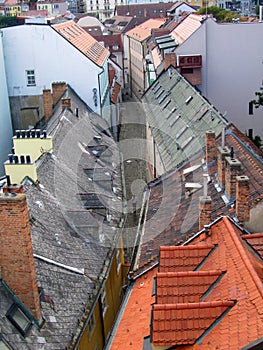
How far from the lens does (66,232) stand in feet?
63.5

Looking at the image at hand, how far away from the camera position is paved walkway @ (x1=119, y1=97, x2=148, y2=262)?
2944 cm

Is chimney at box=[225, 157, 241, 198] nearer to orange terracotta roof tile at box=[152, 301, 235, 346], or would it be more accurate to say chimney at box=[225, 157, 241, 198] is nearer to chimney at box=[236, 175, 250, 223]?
chimney at box=[236, 175, 250, 223]

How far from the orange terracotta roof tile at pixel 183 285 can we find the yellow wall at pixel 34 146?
41.0ft

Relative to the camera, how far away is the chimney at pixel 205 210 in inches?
658

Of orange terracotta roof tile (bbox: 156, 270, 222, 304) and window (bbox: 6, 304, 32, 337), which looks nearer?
orange terracotta roof tile (bbox: 156, 270, 222, 304)

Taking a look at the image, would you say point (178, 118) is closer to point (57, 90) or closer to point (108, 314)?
point (57, 90)

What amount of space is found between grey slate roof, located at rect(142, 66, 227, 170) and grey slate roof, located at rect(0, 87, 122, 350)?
3379 mm

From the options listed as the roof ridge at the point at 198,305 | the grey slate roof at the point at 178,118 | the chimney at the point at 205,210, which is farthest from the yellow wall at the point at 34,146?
the roof ridge at the point at 198,305

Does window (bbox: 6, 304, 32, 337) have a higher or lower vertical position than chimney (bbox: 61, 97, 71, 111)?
lower

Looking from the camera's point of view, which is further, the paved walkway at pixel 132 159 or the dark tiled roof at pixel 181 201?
the paved walkway at pixel 132 159

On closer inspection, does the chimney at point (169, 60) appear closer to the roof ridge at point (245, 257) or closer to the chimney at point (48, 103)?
the chimney at point (48, 103)

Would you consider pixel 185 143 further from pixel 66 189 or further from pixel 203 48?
pixel 203 48

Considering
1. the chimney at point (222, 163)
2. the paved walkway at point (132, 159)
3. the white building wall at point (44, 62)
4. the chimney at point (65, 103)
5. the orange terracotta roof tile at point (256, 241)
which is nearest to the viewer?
the orange terracotta roof tile at point (256, 241)

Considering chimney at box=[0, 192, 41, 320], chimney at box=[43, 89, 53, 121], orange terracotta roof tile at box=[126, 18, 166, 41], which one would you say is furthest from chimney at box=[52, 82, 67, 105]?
orange terracotta roof tile at box=[126, 18, 166, 41]
